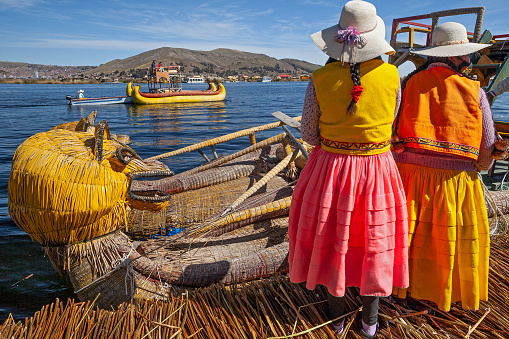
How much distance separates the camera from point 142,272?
2.91 meters

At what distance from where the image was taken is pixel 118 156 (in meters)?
2.59

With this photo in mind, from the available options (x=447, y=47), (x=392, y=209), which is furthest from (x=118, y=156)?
(x=447, y=47)

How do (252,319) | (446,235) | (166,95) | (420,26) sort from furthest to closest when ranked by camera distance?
(166,95) → (420,26) → (252,319) → (446,235)

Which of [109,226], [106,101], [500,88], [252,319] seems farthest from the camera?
[106,101]

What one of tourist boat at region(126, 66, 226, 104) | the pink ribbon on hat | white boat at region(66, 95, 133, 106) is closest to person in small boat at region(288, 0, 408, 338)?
the pink ribbon on hat

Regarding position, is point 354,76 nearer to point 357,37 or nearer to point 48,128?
point 357,37

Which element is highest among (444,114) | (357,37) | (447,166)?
(357,37)

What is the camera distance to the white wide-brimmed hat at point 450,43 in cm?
186

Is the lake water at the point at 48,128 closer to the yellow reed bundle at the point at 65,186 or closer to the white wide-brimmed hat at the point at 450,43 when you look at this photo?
the yellow reed bundle at the point at 65,186

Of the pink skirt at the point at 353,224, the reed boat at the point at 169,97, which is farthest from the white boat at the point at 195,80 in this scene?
the pink skirt at the point at 353,224

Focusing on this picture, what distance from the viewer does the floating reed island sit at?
195cm

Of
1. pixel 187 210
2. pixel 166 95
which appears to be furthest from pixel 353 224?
pixel 166 95

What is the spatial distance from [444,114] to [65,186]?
2.39m

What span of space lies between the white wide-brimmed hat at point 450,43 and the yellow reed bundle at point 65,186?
2.20m
